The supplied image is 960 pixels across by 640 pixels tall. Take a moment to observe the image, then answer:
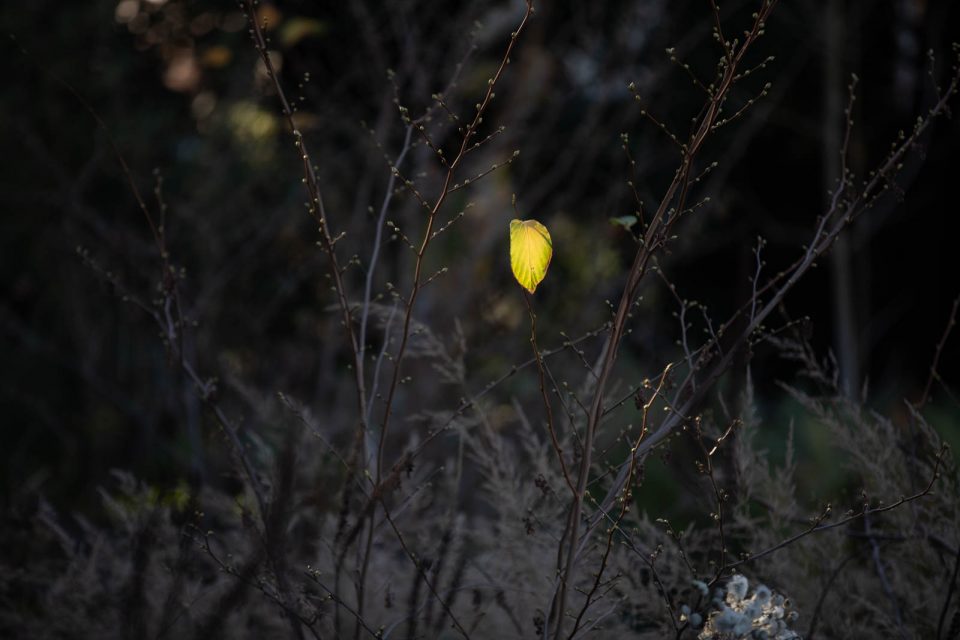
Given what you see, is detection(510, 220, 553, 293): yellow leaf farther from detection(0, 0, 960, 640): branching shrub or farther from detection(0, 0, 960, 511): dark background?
detection(0, 0, 960, 511): dark background

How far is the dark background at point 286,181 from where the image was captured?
200 inches

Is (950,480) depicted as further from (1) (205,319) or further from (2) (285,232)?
(2) (285,232)

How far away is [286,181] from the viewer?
5738 mm

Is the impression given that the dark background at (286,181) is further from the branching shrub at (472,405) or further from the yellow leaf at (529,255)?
the yellow leaf at (529,255)

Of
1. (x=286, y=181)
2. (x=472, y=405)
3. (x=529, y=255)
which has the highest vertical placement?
(x=286, y=181)

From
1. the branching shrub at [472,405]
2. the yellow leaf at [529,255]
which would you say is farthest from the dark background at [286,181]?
the yellow leaf at [529,255]

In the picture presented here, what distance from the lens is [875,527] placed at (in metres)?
2.51

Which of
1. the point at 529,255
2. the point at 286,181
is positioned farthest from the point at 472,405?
the point at 286,181

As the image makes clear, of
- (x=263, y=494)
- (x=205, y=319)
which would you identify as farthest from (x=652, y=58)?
(x=263, y=494)

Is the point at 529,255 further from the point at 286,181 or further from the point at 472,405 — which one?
the point at 286,181

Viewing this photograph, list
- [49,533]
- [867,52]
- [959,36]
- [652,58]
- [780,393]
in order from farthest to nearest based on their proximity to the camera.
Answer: [780,393] < [867,52] < [959,36] < [652,58] < [49,533]

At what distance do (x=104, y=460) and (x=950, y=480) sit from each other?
4.70 metres

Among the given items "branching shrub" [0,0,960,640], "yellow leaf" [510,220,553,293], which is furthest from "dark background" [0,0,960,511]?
"yellow leaf" [510,220,553,293]

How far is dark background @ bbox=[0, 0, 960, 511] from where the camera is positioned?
5.08 meters
